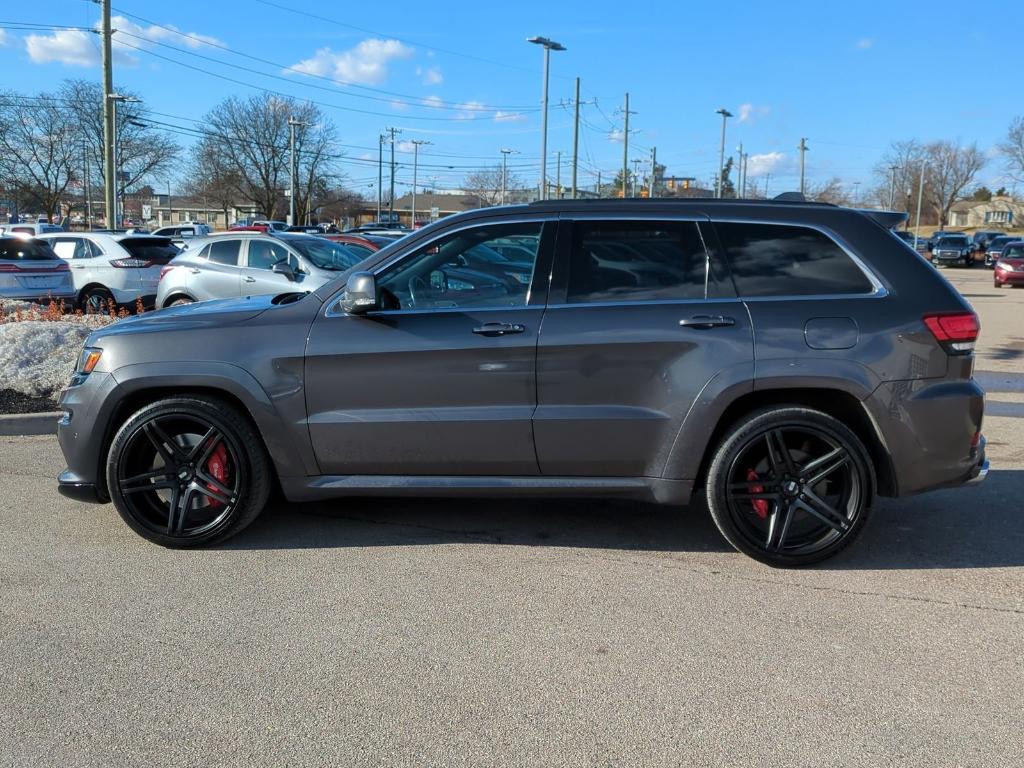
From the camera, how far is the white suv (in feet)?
50.6

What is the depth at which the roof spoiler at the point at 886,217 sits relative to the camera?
4.62 m

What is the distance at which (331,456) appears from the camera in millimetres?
4621

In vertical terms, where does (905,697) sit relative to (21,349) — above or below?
below

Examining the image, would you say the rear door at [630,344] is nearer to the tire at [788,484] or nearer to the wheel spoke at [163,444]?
the tire at [788,484]

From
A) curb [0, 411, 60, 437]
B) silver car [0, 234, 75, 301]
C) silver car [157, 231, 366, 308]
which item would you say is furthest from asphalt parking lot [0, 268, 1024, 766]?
silver car [0, 234, 75, 301]

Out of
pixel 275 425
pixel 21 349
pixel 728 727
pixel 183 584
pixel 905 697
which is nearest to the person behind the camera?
pixel 728 727

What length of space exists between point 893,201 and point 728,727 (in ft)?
353

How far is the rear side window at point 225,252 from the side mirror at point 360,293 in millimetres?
10008

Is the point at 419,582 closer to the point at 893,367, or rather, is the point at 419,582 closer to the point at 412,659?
the point at 412,659

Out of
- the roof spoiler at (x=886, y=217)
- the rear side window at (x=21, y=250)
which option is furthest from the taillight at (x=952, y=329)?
the rear side window at (x=21, y=250)

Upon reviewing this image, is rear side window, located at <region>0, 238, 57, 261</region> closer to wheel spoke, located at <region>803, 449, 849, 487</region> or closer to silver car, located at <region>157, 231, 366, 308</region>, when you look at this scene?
silver car, located at <region>157, 231, 366, 308</region>

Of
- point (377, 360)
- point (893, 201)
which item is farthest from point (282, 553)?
point (893, 201)

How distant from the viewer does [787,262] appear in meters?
4.50

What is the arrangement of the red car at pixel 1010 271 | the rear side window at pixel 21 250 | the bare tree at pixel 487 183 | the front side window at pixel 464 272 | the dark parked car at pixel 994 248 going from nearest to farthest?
the front side window at pixel 464 272 < the rear side window at pixel 21 250 < the red car at pixel 1010 271 < the dark parked car at pixel 994 248 < the bare tree at pixel 487 183
